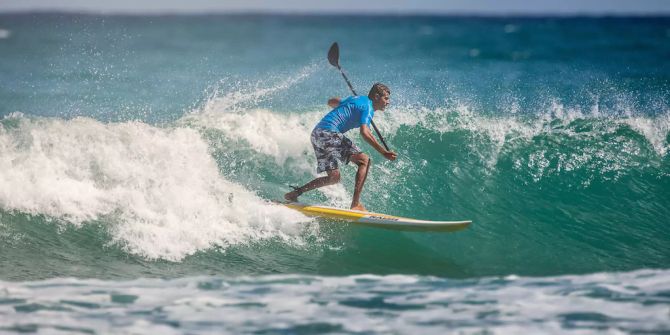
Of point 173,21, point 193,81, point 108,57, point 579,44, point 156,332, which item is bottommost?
point 156,332

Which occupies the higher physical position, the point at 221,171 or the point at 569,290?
the point at 221,171

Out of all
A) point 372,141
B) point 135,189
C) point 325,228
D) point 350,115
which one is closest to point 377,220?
point 325,228

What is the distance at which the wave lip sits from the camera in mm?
6594

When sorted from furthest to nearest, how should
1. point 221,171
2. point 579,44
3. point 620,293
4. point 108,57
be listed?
point 579,44, point 108,57, point 221,171, point 620,293

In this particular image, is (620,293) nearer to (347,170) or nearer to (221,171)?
(347,170)

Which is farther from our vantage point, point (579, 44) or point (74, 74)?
point (579, 44)

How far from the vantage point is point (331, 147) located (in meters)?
8.55

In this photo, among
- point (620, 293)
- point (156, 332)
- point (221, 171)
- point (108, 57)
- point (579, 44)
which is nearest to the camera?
point (156, 332)

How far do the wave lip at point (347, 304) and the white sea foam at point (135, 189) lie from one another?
1.01 m

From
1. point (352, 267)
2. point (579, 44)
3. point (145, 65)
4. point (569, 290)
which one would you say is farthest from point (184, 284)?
point (579, 44)

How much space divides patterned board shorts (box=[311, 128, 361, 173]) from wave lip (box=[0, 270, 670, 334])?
1374mm

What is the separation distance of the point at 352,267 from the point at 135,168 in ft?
10.5

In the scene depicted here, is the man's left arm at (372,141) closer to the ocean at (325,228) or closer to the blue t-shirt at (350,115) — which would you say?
the blue t-shirt at (350,115)

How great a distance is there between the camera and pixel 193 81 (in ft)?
73.1
